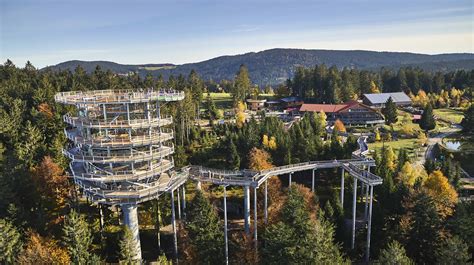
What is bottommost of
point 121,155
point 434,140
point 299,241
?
point 299,241

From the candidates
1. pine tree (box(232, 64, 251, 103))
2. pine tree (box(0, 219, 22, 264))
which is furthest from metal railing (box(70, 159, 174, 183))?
pine tree (box(232, 64, 251, 103))

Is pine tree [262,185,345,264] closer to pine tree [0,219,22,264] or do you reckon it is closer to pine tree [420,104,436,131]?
pine tree [0,219,22,264]

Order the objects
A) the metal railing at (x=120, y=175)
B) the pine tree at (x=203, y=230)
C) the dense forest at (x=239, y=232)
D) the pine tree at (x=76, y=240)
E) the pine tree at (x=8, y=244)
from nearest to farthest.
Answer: the pine tree at (x=8, y=244), the dense forest at (x=239, y=232), the pine tree at (x=76, y=240), the pine tree at (x=203, y=230), the metal railing at (x=120, y=175)

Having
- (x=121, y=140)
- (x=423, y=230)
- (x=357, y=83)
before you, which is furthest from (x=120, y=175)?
(x=357, y=83)

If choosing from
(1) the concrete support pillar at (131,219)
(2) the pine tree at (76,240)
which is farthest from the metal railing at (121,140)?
(2) the pine tree at (76,240)

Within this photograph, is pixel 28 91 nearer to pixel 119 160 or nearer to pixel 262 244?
pixel 119 160

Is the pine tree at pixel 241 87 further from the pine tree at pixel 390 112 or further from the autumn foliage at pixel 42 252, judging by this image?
the autumn foliage at pixel 42 252

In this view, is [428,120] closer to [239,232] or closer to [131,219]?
[239,232]
